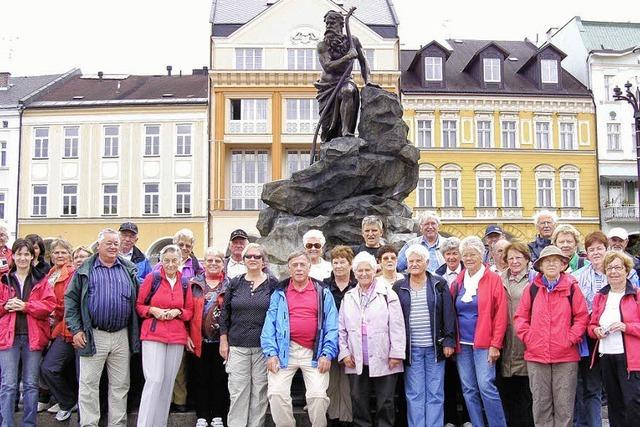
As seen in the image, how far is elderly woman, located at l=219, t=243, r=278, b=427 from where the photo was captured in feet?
19.2

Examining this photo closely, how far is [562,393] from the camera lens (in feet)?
18.5

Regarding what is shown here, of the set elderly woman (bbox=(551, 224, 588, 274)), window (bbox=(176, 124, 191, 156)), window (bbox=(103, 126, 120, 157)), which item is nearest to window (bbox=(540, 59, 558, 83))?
window (bbox=(176, 124, 191, 156))

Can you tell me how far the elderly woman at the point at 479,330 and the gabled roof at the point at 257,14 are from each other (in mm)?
30954

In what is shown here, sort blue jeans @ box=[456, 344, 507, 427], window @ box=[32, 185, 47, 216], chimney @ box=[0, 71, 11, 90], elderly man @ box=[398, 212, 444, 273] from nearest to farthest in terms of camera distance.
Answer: blue jeans @ box=[456, 344, 507, 427], elderly man @ box=[398, 212, 444, 273], window @ box=[32, 185, 47, 216], chimney @ box=[0, 71, 11, 90]

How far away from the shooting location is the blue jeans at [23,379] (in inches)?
245

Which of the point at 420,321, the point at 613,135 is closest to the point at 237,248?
the point at 420,321

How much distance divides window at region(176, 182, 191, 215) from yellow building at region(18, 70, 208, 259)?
0.16 feet

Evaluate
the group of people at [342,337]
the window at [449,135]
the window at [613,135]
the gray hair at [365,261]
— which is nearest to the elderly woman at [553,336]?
the group of people at [342,337]

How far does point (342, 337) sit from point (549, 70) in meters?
34.2

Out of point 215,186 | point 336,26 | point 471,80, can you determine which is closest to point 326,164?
point 336,26

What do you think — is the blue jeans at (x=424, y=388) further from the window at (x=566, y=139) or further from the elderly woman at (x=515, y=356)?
the window at (x=566, y=139)

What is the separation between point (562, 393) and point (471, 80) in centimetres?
3290

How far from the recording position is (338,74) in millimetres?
10797

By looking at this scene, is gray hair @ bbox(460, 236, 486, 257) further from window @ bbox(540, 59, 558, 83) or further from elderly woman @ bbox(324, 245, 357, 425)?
window @ bbox(540, 59, 558, 83)
